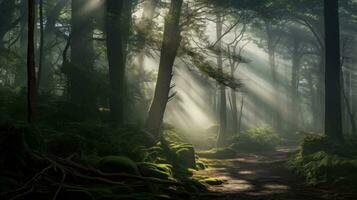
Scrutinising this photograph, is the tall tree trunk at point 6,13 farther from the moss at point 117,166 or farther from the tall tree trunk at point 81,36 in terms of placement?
the moss at point 117,166

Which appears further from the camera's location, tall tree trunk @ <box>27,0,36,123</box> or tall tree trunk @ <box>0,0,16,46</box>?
tall tree trunk @ <box>0,0,16,46</box>

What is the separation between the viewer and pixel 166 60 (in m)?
18.0

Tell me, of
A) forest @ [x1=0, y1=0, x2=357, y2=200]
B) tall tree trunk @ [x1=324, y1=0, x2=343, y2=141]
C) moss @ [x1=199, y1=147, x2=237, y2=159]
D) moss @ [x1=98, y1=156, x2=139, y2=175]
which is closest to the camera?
forest @ [x1=0, y1=0, x2=357, y2=200]

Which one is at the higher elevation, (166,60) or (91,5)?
(91,5)

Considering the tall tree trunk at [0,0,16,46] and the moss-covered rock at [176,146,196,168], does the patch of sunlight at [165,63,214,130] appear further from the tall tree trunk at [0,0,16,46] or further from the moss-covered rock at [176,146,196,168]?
the moss-covered rock at [176,146,196,168]

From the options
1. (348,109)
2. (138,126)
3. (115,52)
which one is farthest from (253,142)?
(138,126)

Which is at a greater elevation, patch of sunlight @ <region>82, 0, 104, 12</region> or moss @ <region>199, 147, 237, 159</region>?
patch of sunlight @ <region>82, 0, 104, 12</region>

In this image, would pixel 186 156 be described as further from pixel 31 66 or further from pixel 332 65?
pixel 332 65

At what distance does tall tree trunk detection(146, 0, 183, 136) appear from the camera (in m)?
17.5

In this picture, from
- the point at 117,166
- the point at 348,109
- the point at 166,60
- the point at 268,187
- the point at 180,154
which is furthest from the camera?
the point at 348,109

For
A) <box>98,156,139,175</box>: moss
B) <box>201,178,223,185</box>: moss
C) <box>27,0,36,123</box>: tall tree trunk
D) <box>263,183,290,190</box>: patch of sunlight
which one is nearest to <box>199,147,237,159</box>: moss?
<box>201,178,223,185</box>: moss

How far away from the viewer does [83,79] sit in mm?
18062

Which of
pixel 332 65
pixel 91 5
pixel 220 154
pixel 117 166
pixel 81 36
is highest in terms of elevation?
pixel 91 5

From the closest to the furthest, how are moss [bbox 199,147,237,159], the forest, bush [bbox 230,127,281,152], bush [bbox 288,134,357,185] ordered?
1. the forest
2. bush [bbox 288,134,357,185]
3. moss [bbox 199,147,237,159]
4. bush [bbox 230,127,281,152]
